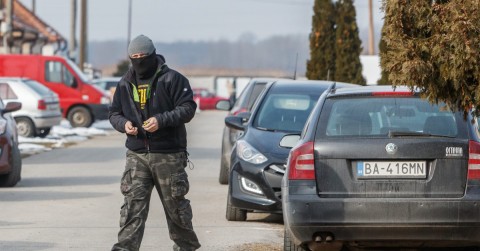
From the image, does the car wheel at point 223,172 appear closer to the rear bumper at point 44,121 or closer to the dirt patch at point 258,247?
the dirt patch at point 258,247

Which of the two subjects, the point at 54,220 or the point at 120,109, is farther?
the point at 54,220

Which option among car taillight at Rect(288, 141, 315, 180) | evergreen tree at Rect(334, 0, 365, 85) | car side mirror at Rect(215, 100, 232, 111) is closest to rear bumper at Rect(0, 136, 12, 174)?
car side mirror at Rect(215, 100, 232, 111)

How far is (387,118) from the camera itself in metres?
9.36

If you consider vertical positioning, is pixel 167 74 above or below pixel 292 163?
above

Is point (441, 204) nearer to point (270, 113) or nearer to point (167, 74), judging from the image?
point (167, 74)

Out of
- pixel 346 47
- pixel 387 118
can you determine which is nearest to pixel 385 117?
pixel 387 118

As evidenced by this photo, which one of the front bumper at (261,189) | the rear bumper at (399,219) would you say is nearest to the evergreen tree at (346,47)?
the front bumper at (261,189)

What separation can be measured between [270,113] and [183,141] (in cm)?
465

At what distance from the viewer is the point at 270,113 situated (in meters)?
14.0

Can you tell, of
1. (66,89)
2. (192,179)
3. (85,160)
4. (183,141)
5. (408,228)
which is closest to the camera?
(408,228)

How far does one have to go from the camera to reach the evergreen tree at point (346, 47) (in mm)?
34125

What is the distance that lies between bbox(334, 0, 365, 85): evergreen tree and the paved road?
11.5m

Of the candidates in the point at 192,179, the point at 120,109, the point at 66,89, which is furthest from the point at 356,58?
the point at 120,109

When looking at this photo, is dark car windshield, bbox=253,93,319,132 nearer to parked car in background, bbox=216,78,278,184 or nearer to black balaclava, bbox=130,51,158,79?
parked car in background, bbox=216,78,278,184
